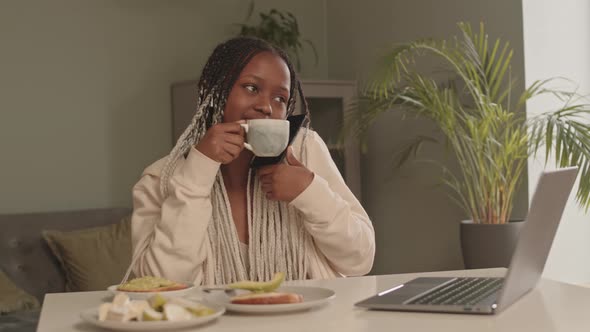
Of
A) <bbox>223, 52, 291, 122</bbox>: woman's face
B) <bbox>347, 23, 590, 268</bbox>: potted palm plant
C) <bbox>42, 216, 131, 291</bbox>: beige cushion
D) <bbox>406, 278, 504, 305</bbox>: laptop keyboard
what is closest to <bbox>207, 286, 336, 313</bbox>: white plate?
<bbox>406, 278, 504, 305</bbox>: laptop keyboard

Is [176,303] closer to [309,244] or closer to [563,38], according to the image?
[309,244]

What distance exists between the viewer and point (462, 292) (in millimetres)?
1146

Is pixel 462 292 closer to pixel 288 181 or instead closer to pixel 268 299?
pixel 268 299

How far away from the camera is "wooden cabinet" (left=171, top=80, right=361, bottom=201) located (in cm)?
408

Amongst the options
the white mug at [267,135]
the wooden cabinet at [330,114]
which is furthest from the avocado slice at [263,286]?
the wooden cabinet at [330,114]

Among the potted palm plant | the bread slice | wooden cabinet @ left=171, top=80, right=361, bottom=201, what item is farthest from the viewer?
Answer: wooden cabinet @ left=171, top=80, right=361, bottom=201

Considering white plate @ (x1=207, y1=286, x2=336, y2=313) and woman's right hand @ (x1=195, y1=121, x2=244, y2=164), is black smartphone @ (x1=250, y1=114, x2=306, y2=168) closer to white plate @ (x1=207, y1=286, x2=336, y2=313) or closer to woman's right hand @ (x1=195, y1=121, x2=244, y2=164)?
woman's right hand @ (x1=195, y1=121, x2=244, y2=164)

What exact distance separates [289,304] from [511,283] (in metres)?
0.29

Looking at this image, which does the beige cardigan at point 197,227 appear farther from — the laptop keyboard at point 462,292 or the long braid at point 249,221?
the laptop keyboard at point 462,292

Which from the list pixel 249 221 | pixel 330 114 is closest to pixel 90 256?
pixel 330 114

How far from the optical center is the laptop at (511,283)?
101 cm

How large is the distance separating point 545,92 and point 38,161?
2.36 m

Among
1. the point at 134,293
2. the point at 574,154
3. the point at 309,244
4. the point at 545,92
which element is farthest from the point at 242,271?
the point at 545,92

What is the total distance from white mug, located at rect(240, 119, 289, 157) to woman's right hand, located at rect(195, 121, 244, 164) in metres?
0.05
